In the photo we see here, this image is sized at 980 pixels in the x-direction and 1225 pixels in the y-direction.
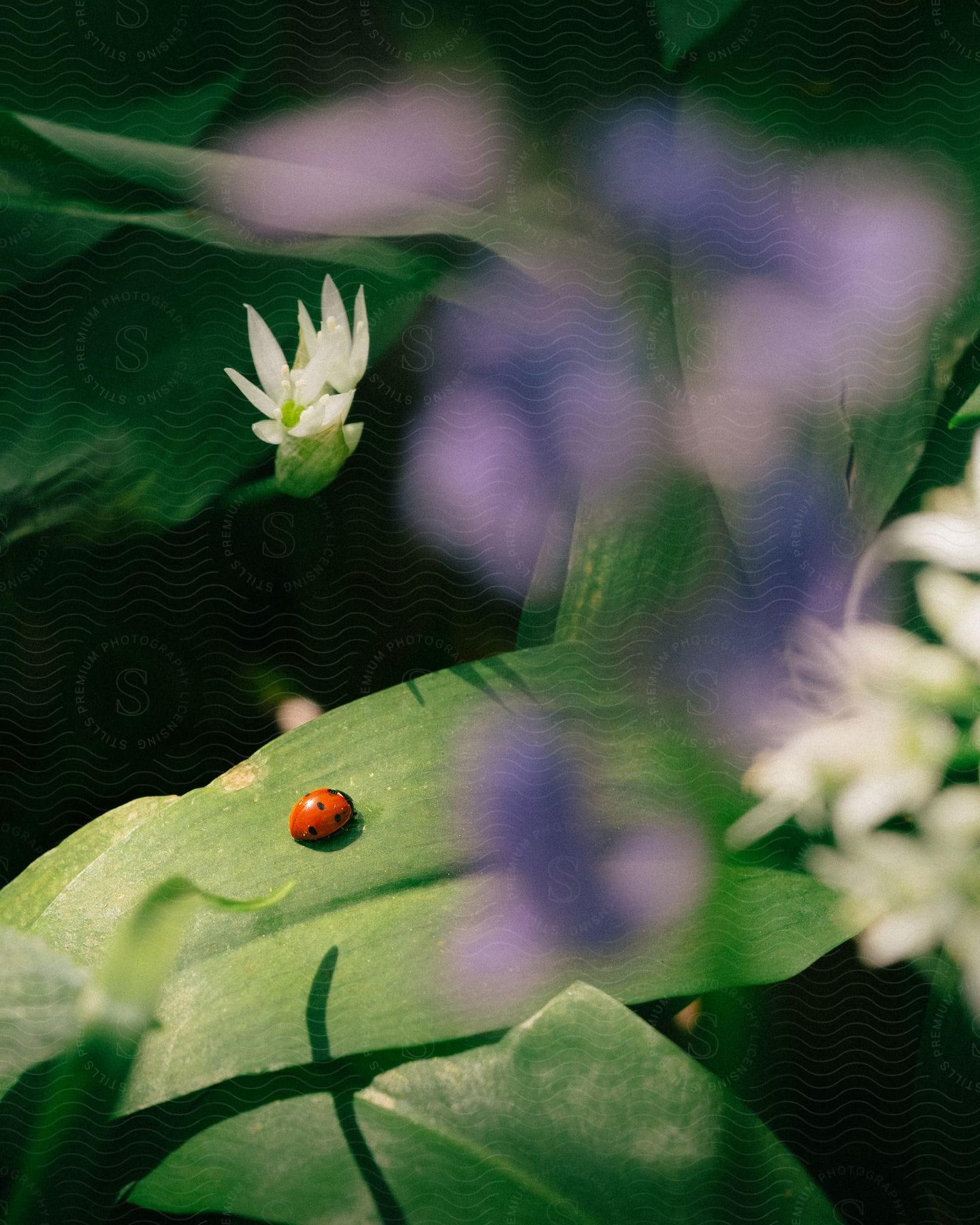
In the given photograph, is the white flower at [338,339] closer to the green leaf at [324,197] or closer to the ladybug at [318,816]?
the green leaf at [324,197]

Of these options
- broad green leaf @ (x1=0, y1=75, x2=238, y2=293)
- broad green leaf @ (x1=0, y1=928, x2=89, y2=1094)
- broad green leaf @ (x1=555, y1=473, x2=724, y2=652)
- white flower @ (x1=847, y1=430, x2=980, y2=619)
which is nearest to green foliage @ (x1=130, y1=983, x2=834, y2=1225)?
broad green leaf @ (x1=0, y1=928, x2=89, y2=1094)

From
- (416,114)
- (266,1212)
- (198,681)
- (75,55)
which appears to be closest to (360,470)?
(198,681)

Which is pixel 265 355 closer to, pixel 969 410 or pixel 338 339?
pixel 338 339

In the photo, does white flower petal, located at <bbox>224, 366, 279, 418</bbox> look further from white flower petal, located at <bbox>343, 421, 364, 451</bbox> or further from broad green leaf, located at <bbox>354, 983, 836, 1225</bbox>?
broad green leaf, located at <bbox>354, 983, 836, 1225</bbox>

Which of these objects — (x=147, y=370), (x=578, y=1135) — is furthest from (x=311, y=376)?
(x=578, y=1135)

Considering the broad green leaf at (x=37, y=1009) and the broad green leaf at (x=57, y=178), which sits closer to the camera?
the broad green leaf at (x=37, y=1009)

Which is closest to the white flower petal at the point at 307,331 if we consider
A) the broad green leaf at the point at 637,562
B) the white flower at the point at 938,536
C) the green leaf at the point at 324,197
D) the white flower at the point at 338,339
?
the white flower at the point at 338,339

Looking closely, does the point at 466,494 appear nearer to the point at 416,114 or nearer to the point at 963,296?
the point at 416,114
